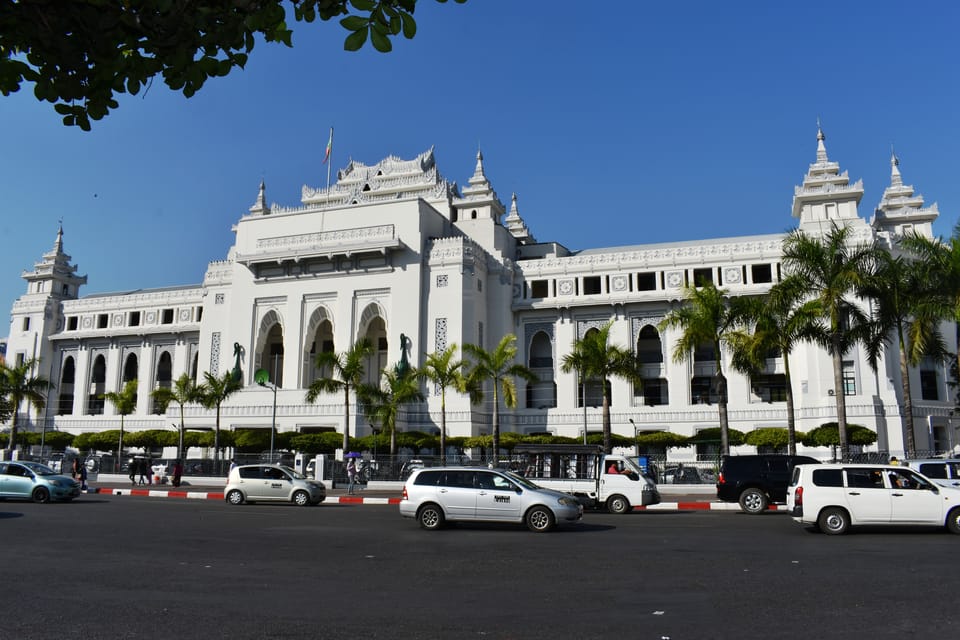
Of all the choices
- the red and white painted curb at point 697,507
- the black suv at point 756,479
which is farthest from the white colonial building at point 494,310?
the black suv at point 756,479

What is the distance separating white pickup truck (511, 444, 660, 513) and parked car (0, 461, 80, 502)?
49.2 ft

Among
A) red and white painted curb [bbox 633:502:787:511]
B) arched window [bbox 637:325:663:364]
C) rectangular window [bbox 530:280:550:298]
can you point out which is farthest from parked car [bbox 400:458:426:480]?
arched window [bbox 637:325:663:364]

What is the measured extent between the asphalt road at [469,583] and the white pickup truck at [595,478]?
20.2 feet

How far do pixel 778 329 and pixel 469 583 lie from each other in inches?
956

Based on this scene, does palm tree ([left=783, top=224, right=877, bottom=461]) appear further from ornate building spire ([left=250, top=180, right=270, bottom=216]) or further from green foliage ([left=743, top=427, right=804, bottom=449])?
ornate building spire ([left=250, top=180, right=270, bottom=216])

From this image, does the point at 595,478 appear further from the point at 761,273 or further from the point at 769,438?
the point at 761,273

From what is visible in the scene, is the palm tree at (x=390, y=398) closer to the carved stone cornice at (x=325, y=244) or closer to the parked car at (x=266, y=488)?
the carved stone cornice at (x=325, y=244)

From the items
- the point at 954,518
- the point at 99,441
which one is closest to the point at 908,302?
the point at 954,518

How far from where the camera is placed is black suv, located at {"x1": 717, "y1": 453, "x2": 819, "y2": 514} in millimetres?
23391

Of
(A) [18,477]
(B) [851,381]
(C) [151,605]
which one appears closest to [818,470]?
(C) [151,605]

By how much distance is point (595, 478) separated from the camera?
78.6 feet

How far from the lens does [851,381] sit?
44.9 meters

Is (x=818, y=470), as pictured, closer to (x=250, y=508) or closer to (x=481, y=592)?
(x=481, y=592)

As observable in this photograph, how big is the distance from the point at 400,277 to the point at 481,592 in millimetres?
43117
